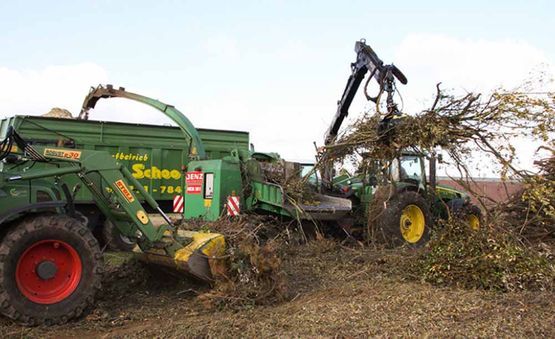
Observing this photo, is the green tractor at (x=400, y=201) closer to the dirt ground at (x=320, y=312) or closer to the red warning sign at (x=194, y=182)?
the red warning sign at (x=194, y=182)

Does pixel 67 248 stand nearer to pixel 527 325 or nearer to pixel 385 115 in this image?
pixel 527 325

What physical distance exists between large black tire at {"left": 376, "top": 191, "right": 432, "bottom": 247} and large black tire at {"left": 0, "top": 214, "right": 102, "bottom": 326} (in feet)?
17.9

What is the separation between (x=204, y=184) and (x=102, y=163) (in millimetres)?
3481

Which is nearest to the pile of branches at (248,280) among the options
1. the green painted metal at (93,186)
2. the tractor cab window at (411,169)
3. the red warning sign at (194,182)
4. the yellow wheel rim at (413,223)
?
the green painted metal at (93,186)

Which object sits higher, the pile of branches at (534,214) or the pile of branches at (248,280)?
the pile of branches at (534,214)

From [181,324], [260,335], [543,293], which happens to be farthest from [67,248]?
[543,293]

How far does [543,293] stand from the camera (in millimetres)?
5555

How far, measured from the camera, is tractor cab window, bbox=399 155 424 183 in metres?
10.5

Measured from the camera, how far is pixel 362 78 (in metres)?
10.3

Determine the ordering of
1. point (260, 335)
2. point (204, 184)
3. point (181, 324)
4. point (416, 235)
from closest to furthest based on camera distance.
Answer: point (260, 335), point (181, 324), point (204, 184), point (416, 235)

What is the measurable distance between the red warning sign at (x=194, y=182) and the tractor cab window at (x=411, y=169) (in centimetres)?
392

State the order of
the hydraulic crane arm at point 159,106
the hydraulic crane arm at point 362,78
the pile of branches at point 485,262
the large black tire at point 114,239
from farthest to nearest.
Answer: the hydraulic crane arm at point 159,106 < the hydraulic crane arm at point 362,78 < the large black tire at point 114,239 < the pile of branches at point 485,262

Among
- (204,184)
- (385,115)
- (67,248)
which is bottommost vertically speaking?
(67,248)

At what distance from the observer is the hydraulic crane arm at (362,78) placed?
8.98m
